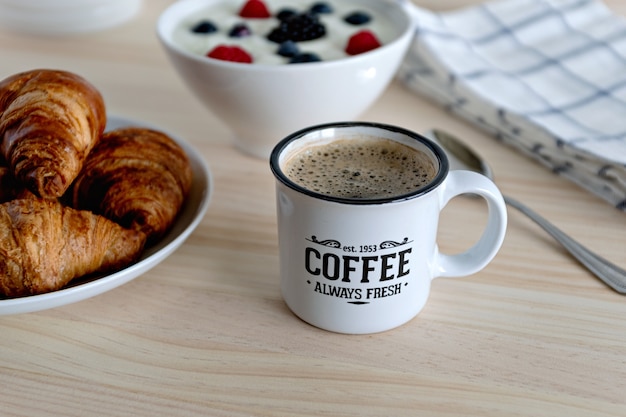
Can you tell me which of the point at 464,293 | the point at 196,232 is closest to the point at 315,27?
the point at 196,232

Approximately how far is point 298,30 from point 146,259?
→ 0.41 metres

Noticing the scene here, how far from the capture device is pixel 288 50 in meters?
0.96

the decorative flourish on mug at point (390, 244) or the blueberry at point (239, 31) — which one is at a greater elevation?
the blueberry at point (239, 31)

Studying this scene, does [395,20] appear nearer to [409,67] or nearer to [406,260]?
[409,67]

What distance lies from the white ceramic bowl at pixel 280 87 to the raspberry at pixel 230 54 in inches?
1.0

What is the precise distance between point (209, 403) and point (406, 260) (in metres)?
0.21

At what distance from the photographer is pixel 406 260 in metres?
0.68

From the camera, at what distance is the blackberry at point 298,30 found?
3.25 feet

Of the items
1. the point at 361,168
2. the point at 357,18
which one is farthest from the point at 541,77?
the point at 361,168

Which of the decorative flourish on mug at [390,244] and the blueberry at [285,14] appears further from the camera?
the blueberry at [285,14]

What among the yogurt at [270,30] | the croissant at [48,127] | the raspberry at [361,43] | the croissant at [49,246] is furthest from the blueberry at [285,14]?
the croissant at [49,246]

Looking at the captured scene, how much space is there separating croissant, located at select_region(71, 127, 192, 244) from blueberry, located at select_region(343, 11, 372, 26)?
0.34m

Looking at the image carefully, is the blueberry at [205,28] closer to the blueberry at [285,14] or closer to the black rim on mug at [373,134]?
the blueberry at [285,14]

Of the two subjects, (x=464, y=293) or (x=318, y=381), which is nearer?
(x=318, y=381)
